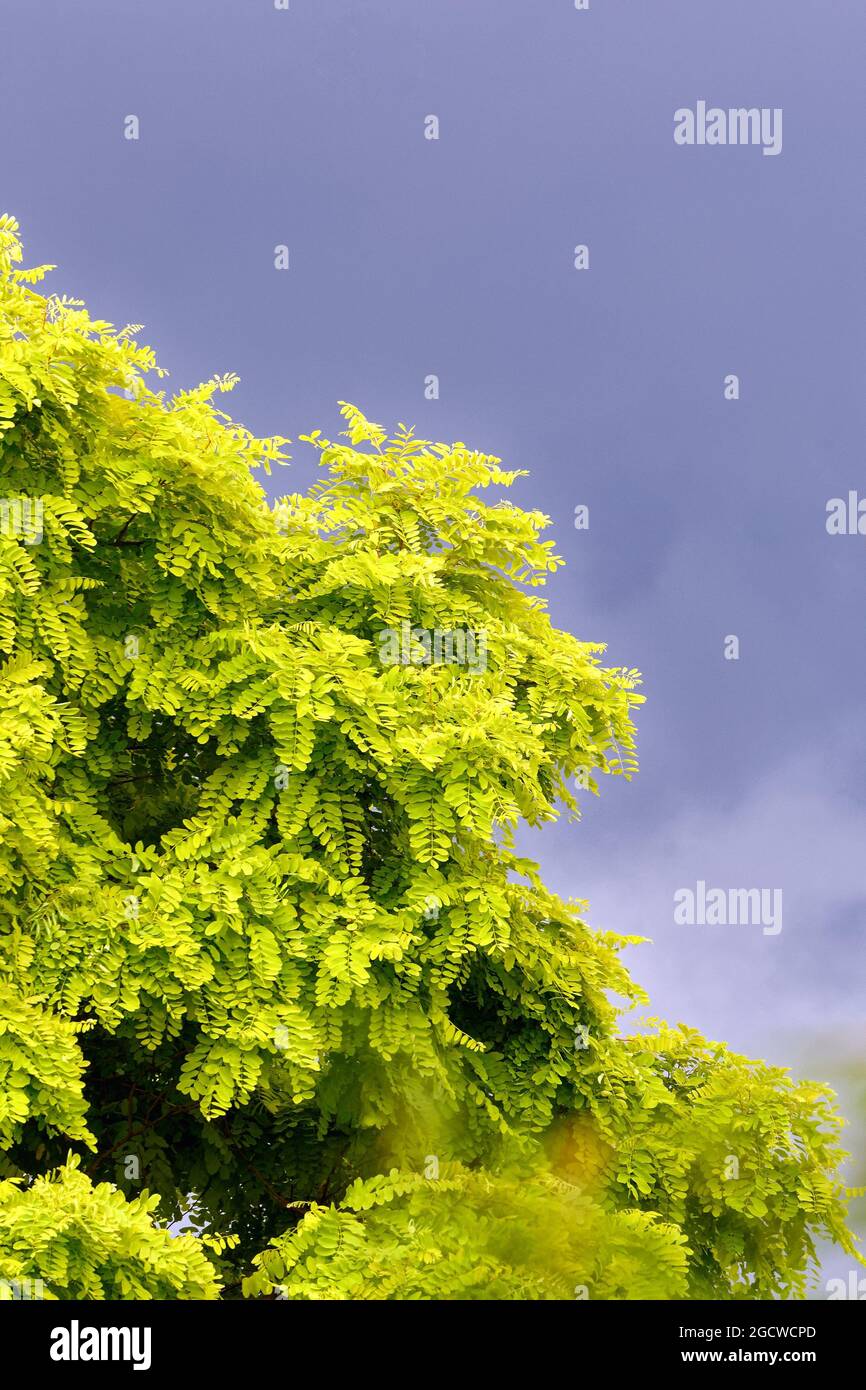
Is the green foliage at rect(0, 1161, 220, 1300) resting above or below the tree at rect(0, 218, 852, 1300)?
below

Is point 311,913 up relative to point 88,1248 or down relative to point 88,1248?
up

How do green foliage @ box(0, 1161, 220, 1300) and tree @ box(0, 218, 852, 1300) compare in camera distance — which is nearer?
green foliage @ box(0, 1161, 220, 1300)

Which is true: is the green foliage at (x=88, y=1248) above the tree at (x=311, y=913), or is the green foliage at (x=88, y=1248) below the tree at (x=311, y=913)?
below

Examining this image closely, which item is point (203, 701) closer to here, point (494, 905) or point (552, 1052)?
point (494, 905)

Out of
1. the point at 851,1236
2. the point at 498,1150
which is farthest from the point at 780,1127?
the point at 498,1150

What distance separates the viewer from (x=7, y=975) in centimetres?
1121

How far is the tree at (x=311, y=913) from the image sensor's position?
11312mm

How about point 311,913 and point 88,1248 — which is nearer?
point 88,1248

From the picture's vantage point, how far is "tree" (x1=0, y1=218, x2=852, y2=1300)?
445 inches

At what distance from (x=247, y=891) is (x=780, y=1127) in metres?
5.94

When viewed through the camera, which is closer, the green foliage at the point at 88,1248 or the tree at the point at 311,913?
the green foliage at the point at 88,1248

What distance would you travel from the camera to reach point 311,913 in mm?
11820
